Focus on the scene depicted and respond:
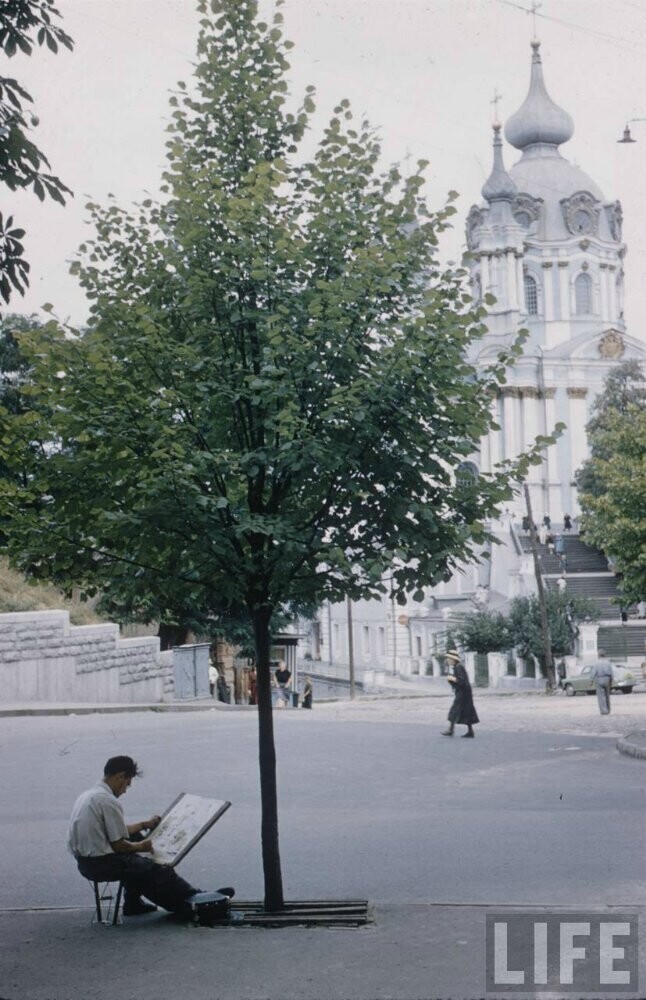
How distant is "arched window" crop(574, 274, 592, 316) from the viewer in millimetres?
90000

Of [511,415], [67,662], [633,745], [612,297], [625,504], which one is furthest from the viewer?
[612,297]

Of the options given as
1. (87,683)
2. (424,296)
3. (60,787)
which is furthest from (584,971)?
(87,683)

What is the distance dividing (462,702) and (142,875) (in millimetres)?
16266

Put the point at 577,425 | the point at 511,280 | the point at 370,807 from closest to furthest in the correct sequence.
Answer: the point at 370,807
the point at 577,425
the point at 511,280

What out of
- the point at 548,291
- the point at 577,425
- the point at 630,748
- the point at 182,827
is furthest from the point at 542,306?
the point at 182,827

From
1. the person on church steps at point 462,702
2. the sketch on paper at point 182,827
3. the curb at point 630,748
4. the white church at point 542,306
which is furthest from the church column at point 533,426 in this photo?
the sketch on paper at point 182,827

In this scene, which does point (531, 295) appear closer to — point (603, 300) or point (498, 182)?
point (603, 300)

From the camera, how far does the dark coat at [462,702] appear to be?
79.0 ft

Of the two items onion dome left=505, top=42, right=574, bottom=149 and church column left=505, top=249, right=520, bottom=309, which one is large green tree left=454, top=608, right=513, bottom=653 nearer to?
church column left=505, top=249, right=520, bottom=309

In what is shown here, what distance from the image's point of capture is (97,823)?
27.8 ft

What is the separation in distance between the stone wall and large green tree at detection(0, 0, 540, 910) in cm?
1820

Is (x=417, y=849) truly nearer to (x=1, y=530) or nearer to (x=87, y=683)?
(x=1, y=530)

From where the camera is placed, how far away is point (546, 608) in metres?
52.7

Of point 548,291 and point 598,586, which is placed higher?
point 548,291
